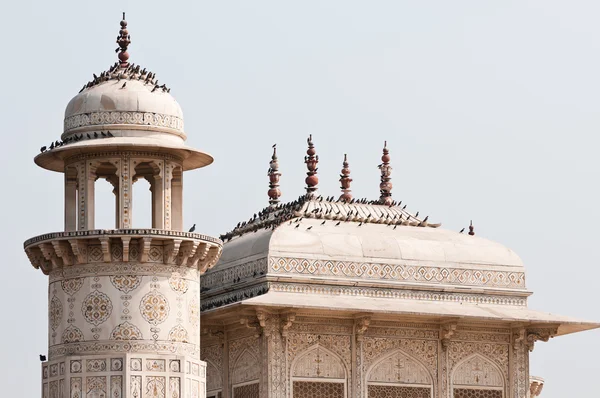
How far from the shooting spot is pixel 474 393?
34.7 meters

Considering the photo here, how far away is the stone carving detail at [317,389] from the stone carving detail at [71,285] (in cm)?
432

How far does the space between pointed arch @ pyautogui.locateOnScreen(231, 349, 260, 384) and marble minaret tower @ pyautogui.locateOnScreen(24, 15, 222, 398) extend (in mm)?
1994

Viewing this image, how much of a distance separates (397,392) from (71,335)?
20.1 feet

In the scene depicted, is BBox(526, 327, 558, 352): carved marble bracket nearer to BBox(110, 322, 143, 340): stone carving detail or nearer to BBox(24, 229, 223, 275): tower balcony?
BBox(24, 229, 223, 275): tower balcony

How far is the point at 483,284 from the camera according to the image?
3528 cm

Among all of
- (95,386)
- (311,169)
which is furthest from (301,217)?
(95,386)

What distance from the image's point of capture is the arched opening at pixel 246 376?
33375 mm

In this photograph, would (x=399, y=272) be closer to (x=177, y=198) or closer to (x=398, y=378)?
(x=398, y=378)

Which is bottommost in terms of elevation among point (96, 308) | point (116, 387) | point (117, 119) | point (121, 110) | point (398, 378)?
point (116, 387)

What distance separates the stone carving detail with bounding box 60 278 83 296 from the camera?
102 feet

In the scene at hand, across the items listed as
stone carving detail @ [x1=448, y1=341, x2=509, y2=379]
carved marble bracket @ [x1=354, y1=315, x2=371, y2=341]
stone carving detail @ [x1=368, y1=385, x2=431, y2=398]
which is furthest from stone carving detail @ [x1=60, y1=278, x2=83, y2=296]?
stone carving detail @ [x1=448, y1=341, x2=509, y2=379]

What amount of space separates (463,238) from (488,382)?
8.81 feet

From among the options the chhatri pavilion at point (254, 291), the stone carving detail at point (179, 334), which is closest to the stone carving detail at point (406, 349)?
the chhatri pavilion at point (254, 291)

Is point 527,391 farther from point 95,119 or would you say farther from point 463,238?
point 95,119
